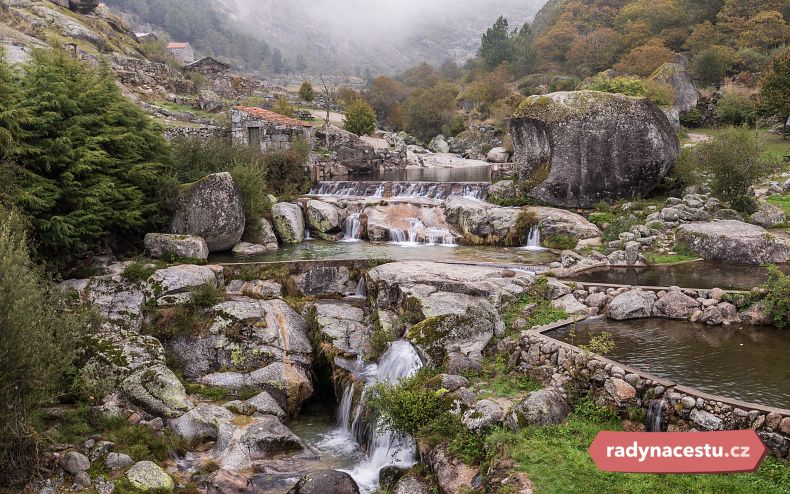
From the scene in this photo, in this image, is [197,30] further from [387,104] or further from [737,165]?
[737,165]

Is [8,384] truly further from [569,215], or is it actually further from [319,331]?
[569,215]

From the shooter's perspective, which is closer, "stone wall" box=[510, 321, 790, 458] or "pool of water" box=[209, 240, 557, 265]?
"stone wall" box=[510, 321, 790, 458]

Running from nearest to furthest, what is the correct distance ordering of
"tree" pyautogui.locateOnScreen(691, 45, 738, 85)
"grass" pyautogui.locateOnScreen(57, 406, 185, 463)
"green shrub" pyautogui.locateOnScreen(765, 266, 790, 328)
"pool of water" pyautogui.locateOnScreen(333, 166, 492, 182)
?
"grass" pyautogui.locateOnScreen(57, 406, 185, 463) → "green shrub" pyautogui.locateOnScreen(765, 266, 790, 328) → "pool of water" pyautogui.locateOnScreen(333, 166, 492, 182) → "tree" pyautogui.locateOnScreen(691, 45, 738, 85)

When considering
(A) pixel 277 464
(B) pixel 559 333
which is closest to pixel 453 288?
(B) pixel 559 333

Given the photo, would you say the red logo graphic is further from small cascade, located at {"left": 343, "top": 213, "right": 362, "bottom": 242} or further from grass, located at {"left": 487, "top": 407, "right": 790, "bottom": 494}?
small cascade, located at {"left": 343, "top": 213, "right": 362, "bottom": 242}

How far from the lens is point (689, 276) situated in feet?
53.0

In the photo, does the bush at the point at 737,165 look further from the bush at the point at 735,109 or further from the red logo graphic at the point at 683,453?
the bush at the point at 735,109

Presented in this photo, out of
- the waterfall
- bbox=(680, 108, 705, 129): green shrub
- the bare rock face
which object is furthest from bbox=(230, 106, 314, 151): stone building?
bbox=(680, 108, 705, 129): green shrub

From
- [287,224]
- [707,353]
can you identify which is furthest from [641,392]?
[287,224]

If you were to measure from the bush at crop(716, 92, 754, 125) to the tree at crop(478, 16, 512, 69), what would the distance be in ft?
173

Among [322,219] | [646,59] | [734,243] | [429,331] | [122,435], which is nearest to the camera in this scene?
[122,435]

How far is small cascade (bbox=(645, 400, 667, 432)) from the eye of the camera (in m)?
9.15

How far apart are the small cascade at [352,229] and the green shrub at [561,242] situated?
8236 millimetres

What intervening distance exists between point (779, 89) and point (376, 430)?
112 ft
